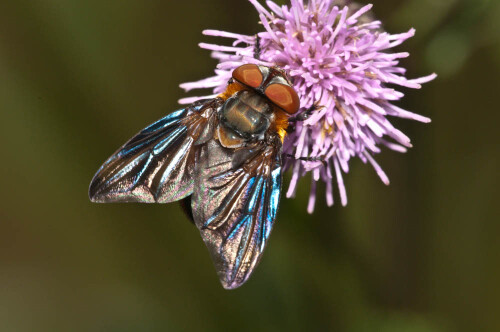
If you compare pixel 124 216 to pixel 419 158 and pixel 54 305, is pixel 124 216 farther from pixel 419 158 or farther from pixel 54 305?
pixel 419 158

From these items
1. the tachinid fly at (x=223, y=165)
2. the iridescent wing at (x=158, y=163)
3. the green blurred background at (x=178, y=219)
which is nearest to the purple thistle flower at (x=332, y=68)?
the tachinid fly at (x=223, y=165)

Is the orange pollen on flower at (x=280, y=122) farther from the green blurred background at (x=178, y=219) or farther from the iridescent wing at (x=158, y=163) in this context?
the green blurred background at (x=178, y=219)

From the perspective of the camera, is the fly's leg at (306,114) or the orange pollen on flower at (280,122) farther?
the fly's leg at (306,114)

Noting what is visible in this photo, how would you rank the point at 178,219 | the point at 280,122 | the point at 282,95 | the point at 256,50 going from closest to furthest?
the point at 282,95, the point at 280,122, the point at 256,50, the point at 178,219

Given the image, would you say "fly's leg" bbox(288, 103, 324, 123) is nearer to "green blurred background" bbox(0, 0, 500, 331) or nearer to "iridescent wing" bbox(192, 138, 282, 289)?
"iridescent wing" bbox(192, 138, 282, 289)

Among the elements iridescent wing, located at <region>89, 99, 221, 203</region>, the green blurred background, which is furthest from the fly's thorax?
the green blurred background

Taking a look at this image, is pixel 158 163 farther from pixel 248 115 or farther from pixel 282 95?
pixel 282 95

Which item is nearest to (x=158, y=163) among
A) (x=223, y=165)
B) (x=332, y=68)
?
(x=223, y=165)

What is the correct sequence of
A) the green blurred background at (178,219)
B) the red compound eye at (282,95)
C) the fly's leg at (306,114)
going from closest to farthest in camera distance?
1. the red compound eye at (282,95)
2. the fly's leg at (306,114)
3. the green blurred background at (178,219)
